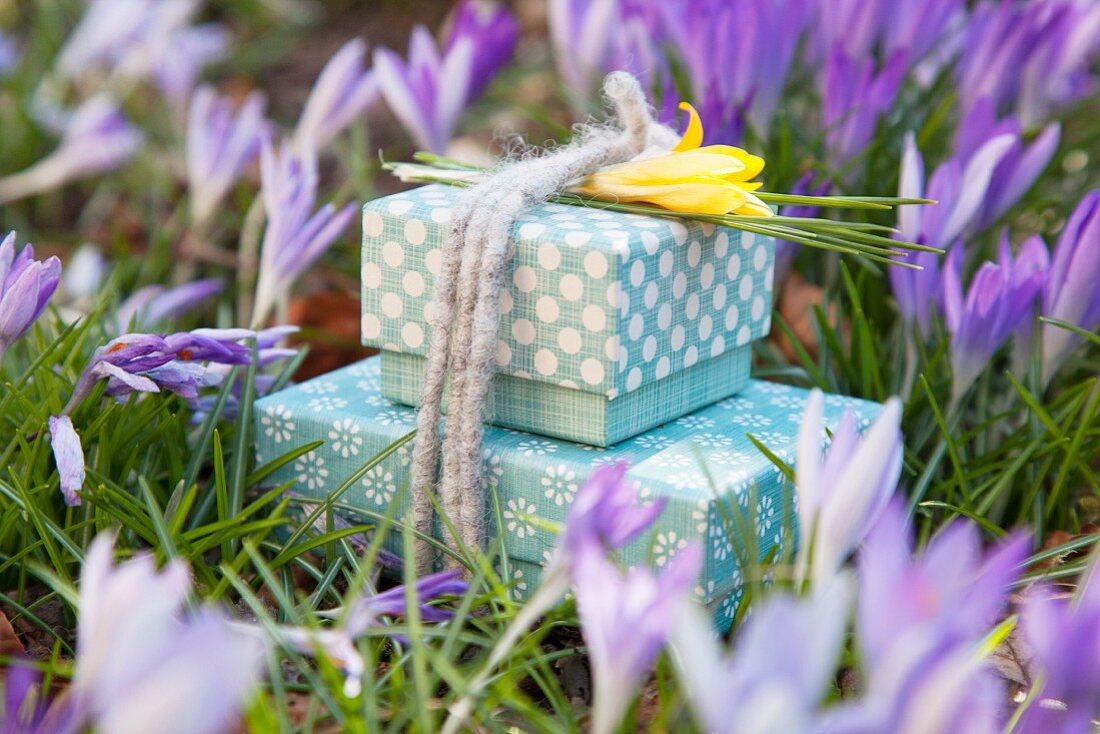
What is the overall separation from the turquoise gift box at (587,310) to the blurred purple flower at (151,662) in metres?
0.49

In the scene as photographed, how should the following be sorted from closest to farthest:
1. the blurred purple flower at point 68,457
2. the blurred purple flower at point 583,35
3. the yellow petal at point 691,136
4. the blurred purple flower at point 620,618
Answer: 1. the blurred purple flower at point 620,618
2. the blurred purple flower at point 68,457
3. the yellow petal at point 691,136
4. the blurred purple flower at point 583,35

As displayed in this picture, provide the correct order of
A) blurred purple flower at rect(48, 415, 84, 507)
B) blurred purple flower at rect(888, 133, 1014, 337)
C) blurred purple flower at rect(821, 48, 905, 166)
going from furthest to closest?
blurred purple flower at rect(821, 48, 905, 166) → blurred purple flower at rect(888, 133, 1014, 337) → blurred purple flower at rect(48, 415, 84, 507)

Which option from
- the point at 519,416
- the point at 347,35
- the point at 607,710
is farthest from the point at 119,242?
the point at 347,35

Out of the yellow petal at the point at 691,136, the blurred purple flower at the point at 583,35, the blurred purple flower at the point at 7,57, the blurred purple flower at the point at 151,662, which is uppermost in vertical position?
the blurred purple flower at the point at 583,35

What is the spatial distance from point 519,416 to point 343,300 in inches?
32.5

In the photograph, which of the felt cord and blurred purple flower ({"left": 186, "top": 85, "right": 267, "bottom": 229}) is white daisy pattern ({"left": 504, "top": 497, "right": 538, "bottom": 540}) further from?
blurred purple flower ({"left": 186, "top": 85, "right": 267, "bottom": 229})

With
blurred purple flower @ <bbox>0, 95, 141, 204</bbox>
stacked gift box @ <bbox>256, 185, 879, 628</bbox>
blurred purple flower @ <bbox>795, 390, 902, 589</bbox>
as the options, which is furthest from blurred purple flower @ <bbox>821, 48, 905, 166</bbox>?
blurred purple flower @ <bbox>0, 95, 141, 204</bbox>

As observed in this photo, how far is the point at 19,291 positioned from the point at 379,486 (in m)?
0.36

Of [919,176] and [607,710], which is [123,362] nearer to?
[607,710]

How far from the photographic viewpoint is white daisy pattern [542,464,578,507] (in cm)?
109

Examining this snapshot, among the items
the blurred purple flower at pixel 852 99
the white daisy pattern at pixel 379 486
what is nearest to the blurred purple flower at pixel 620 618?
the white daisy pattern at pixel 379 486

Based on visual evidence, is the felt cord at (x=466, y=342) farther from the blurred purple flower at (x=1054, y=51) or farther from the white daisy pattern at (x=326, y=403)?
the blurred purple flower at (x=1054, y=51)

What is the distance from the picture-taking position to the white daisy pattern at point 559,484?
1.09 m

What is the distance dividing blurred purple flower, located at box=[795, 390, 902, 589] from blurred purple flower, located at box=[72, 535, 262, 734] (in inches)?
13.8
